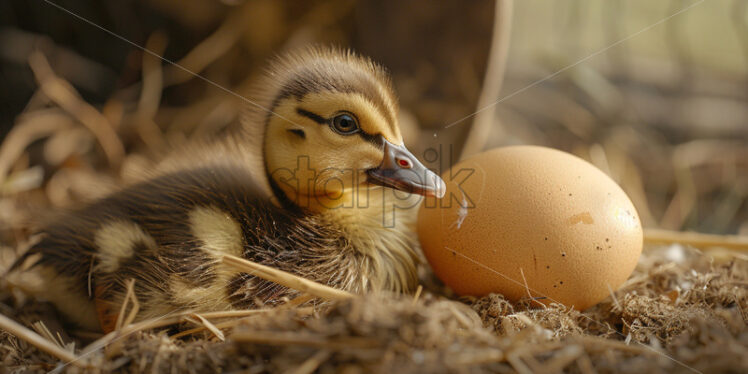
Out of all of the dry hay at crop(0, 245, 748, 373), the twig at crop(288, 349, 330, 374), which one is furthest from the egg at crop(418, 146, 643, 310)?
the twig at crop(288, 349, 330, 374)

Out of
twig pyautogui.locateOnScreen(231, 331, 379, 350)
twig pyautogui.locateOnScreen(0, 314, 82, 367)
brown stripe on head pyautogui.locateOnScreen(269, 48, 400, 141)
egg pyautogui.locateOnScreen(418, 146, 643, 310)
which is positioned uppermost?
brown stripe on head pyautogui.locateOnScreen(269, 48, 400, 141)

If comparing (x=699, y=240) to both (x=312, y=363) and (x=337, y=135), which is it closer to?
(x=337, y=135)

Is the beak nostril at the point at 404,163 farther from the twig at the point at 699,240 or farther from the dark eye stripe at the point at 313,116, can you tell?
the twig at the point at 699,240

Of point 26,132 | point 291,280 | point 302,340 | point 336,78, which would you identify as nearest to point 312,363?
point 302,340

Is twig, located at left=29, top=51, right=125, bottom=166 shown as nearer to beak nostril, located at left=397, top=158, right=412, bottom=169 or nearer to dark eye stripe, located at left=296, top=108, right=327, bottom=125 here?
dark eye stripe, located at left=296, top=108, right=327, bottom=125

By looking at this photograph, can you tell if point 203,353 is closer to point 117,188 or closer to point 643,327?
point 117,188

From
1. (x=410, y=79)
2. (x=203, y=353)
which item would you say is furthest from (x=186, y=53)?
(x=203, y=353)

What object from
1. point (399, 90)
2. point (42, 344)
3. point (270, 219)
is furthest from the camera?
point (399, 90)
